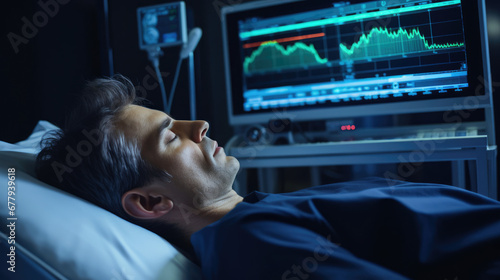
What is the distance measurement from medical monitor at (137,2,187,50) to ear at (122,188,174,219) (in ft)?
3.97

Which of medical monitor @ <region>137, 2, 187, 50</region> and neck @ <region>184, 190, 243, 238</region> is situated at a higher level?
medical monitor @ <region>137, 2, 187, 50</region>

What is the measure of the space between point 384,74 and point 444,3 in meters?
0.36

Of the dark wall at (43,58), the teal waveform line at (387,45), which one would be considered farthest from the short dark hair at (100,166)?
the teal waveform line at (387,45)

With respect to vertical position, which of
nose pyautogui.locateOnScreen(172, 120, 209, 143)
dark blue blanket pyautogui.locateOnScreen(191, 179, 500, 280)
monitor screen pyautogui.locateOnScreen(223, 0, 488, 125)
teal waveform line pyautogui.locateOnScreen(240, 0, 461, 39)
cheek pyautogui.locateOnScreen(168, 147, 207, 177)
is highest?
teal waveform line pyautogui.locateOnScreen(240, 0, 461, 39)

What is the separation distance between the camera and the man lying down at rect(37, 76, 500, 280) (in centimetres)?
68

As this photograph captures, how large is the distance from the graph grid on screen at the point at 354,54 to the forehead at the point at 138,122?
1.04 meters

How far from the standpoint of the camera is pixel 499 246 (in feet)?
2.40

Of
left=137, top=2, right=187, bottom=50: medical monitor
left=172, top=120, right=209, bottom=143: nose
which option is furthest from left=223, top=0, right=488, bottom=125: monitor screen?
left=172, top=120, right=209, bottom=143: nose

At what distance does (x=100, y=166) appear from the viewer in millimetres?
925

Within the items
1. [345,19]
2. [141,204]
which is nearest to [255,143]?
[345,19]

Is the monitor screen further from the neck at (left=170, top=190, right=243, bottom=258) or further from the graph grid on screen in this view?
the neck at (left=170, top=190, right=243, bottom=258)

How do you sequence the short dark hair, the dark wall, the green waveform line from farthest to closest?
the green waveform line, the dark wall, the short dark hair

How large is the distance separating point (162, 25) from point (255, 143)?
0.77 meters

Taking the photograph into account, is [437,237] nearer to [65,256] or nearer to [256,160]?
[65,256]
